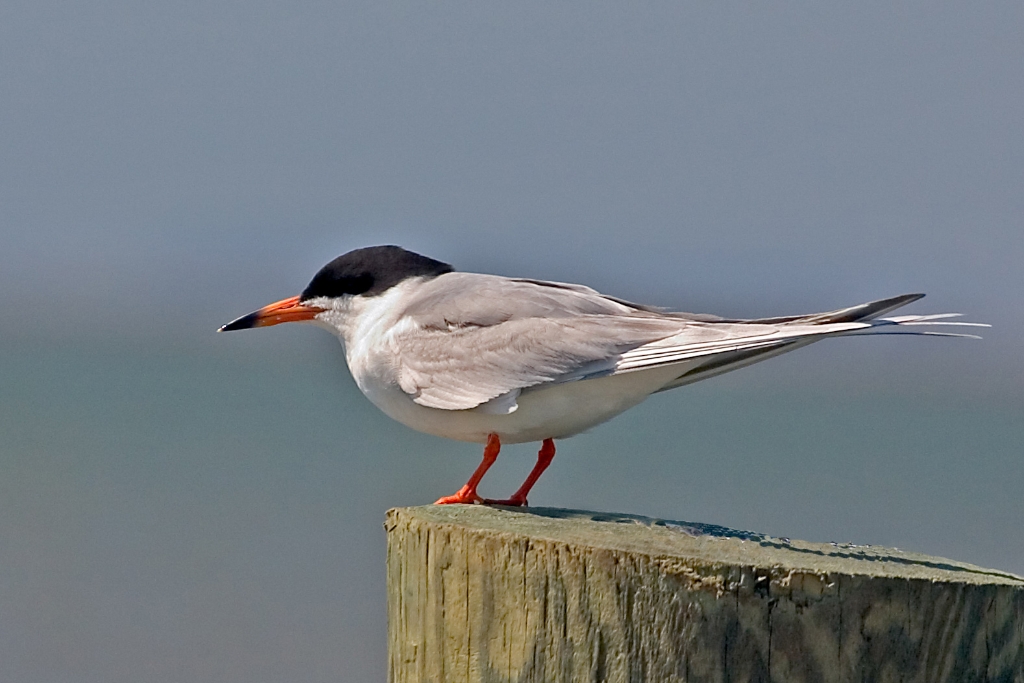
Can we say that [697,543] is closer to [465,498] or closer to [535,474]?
[465,498]

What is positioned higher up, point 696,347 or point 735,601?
point 696,347

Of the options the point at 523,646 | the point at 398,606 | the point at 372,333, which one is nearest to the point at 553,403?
the point at 372,333

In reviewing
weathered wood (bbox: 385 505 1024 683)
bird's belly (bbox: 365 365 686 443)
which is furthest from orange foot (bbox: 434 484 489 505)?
weathered wood (bbox: 385 505 1024 683)

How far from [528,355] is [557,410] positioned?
0.24m

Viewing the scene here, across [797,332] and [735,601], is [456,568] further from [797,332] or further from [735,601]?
[797,332]

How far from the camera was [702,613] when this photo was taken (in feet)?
8.80

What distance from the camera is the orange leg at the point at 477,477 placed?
417 centimetres

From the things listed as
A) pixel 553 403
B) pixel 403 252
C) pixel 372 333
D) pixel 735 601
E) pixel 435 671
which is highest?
pixel 403 252

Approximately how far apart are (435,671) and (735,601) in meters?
0.87

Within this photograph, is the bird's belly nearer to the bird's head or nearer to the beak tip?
the bird's head

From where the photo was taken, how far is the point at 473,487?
13.9 feet

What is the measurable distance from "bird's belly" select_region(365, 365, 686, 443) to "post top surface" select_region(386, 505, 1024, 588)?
29.9 inches

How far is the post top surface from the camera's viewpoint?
2.77m

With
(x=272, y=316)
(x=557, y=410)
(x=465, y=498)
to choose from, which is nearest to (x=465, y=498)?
(x=465, y=498)
